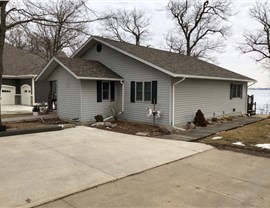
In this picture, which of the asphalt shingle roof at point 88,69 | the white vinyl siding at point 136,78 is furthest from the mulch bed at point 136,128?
the asphalt shingle roof at point 88,69

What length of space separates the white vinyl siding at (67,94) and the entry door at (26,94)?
9.19 metres

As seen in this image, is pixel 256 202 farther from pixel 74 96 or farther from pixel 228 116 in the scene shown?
pixel 228 116

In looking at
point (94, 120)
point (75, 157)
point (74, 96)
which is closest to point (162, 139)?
point (75, 157)

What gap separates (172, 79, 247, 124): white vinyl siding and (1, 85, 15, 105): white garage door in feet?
56.3

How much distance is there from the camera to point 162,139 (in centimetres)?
929

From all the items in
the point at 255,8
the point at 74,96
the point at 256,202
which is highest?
the point at 255,8

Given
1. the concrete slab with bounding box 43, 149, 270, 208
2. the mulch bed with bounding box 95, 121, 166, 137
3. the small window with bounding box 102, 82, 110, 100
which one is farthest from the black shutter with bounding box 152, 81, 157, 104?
the concrete slab with bounding box 43, 149, 270, 208

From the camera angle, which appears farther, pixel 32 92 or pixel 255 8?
pixel 255 8

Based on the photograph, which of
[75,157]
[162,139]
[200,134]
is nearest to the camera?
[75,157]

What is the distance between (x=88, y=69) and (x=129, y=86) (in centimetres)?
231

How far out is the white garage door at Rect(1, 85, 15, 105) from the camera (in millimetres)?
22203

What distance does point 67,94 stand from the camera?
13.3m

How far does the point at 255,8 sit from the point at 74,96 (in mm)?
22714

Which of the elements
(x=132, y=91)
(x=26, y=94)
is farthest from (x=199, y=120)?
(x=26, y=94)
